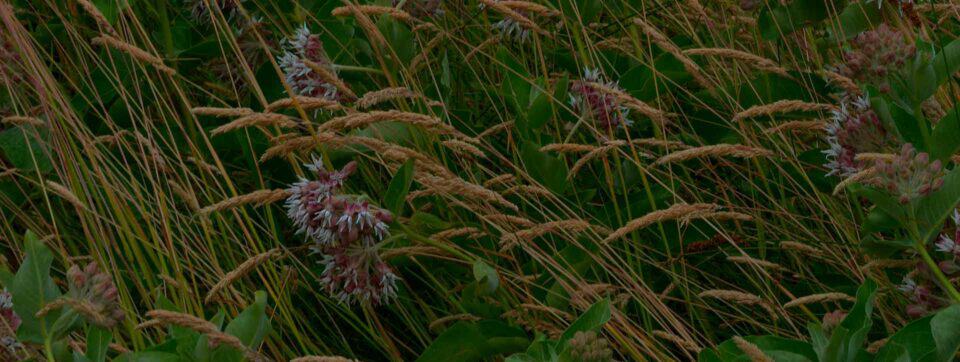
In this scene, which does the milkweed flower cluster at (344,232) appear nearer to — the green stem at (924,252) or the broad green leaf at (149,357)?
the broad green leaf at (149,357)

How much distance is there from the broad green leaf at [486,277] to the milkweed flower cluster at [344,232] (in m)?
0.15

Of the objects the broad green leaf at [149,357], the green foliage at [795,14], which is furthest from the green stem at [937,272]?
the broad green leaf at [149,357]

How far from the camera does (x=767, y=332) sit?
6.17 ft

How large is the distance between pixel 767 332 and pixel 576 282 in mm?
347

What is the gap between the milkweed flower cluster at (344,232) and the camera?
176 cm

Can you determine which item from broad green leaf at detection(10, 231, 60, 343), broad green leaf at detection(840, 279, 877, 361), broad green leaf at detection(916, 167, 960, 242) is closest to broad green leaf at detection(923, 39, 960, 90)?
broad green leaf at detection(916, 167, 960, 242)

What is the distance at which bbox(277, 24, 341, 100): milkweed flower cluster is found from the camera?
2131 mm

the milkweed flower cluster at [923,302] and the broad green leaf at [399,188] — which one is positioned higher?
the broad green leaf at [399,188]

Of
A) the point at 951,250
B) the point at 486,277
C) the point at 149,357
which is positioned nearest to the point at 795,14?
the point at 951,250

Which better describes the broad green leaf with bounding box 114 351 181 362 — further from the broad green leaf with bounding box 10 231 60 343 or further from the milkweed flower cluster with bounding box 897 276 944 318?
the milkweed flower cluster with bounding box 897 276 944 318

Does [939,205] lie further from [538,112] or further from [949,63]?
[538,112]

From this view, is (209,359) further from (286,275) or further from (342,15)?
(342,15)

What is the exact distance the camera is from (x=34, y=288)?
1.51 m

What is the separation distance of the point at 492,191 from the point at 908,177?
66cm
